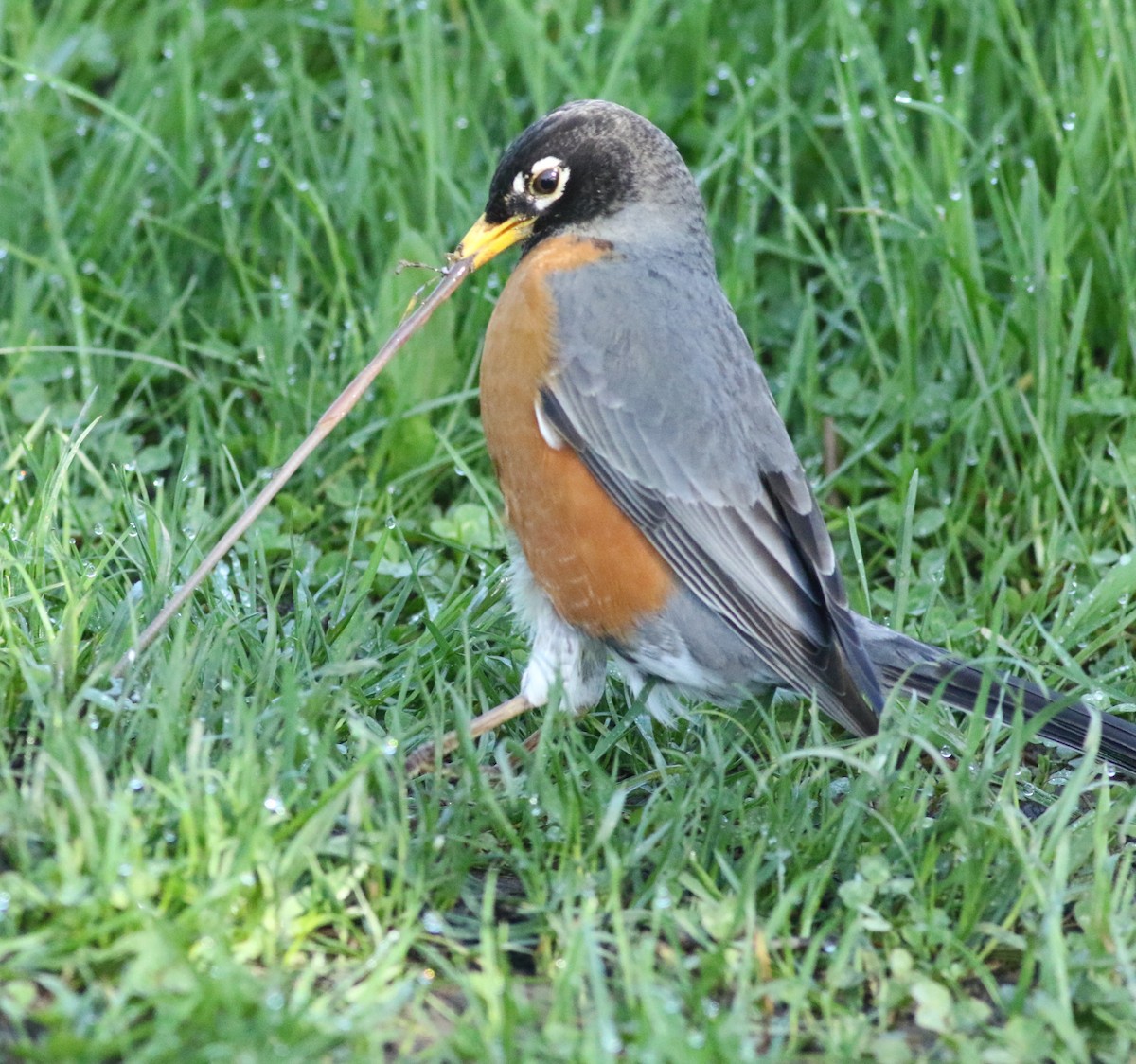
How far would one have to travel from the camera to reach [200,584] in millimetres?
4047

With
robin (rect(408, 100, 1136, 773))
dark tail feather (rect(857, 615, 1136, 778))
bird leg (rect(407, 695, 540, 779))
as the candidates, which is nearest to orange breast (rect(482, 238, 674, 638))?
robin (rect(408, 100, 1136, 773))

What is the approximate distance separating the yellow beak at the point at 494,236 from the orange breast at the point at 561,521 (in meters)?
0.43

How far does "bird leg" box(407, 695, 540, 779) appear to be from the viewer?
3613 millimetres

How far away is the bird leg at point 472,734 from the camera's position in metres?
3.61

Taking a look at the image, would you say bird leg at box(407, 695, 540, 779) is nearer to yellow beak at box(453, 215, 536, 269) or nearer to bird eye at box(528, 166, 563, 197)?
yellow beak at box(453, 215, 536, 269)

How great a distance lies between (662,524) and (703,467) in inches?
7.5

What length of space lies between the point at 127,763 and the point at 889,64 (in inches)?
170

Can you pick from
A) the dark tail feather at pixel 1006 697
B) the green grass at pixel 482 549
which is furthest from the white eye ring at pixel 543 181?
the dark tail feather at pixel 1006 697

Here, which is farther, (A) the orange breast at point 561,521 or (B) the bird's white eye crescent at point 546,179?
(B) the bird's white eye crescent at point 546,179

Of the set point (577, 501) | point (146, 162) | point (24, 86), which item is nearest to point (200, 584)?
point (577, 501)

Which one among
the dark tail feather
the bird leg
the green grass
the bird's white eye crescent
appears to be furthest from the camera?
the bird's white eye crescent

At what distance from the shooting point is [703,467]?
3.98 m

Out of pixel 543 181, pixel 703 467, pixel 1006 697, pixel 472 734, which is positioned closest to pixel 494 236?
pixel 543 181

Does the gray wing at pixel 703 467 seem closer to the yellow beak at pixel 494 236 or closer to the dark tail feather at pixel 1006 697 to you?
the dark tail feather at pixel 1006 697
